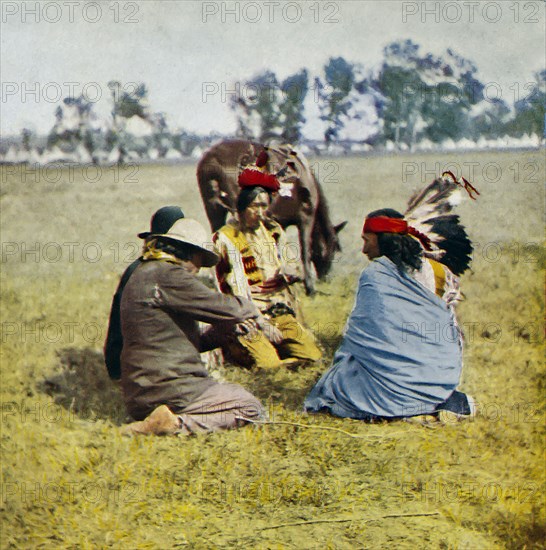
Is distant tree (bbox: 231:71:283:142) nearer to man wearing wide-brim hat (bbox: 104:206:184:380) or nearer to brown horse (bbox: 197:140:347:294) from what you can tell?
brown horse (bbox: 197:140:347:294)

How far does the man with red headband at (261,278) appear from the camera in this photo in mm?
5570

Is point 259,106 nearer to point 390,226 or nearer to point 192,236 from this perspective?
point 192,236

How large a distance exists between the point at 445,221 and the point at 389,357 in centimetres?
97

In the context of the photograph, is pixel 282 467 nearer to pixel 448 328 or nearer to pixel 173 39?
pixel 448 328

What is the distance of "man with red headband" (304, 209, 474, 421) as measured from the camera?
5465 mm

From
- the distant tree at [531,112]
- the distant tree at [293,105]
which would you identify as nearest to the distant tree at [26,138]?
the distant tree at [293,105]

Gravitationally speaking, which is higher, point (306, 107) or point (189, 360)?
point (306, 107)

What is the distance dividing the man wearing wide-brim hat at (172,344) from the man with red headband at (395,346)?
0.66 meters

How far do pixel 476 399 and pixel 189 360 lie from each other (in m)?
1.82

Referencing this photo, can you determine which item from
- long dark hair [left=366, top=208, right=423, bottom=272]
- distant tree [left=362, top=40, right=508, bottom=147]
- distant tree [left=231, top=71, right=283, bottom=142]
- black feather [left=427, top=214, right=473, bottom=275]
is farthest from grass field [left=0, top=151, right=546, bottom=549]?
distant tree [left=231, top=71, right=283, bottom=142]

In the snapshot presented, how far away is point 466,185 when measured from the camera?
5.80 meters

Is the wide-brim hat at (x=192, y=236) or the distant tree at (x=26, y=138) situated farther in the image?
the distant tree at (x=26, y=138)

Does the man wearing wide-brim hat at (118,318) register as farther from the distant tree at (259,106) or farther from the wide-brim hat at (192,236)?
the distant tree at (259,106)

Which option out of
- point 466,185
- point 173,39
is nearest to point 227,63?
point 173,39
